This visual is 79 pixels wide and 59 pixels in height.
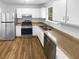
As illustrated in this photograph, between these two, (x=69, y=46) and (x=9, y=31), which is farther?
(x=9, y=31)

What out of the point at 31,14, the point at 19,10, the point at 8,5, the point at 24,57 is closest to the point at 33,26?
the point at 31,14

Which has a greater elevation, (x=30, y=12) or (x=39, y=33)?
(x=30, y=12)

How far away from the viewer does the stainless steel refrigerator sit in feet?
23.2

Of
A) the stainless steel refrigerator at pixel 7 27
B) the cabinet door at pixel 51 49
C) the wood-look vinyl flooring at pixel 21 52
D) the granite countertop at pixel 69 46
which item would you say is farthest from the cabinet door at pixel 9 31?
the granite countertop at pixel 69 46

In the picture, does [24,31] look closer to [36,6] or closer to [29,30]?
[29,30]

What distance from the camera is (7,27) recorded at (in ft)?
23.5

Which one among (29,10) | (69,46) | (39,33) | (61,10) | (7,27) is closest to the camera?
(69,46)

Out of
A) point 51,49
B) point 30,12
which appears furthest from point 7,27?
point 51,49

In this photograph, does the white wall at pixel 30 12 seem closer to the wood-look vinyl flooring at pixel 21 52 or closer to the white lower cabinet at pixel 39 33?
the white lower cabinet at pixel 39 33

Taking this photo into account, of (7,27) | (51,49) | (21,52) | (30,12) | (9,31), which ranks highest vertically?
(30,12)

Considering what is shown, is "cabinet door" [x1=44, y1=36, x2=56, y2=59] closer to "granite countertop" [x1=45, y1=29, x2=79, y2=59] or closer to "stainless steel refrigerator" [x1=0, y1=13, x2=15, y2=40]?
"granite countertop" [x1=45, y1=29, x2=79, y2=59]

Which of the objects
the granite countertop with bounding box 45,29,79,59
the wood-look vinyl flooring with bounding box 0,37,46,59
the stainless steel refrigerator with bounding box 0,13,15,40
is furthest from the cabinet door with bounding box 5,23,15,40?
the granite countertop with bounding box 45,29,79,59

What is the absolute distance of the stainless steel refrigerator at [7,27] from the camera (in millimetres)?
7082

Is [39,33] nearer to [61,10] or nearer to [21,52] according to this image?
[21,52]
